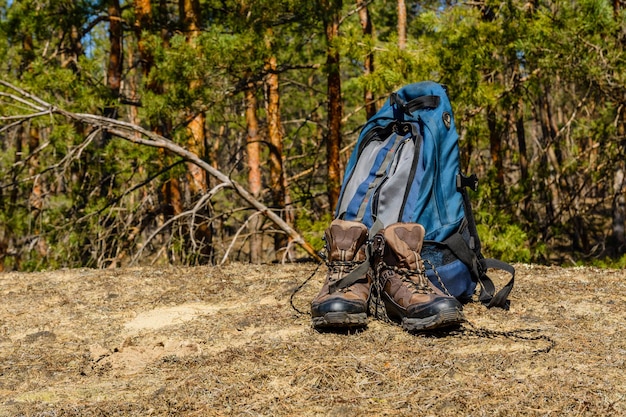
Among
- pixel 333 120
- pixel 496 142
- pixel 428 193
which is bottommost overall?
pixel 428 193

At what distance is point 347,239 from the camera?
2.86 metres

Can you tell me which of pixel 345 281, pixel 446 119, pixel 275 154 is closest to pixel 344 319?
pixel 345 281

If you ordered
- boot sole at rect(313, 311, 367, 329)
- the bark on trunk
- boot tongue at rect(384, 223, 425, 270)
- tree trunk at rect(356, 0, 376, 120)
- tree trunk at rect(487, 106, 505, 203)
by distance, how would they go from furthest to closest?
the bark on trunk, tree trunk at rect(487, 106, 505, 203), tree trunk at rect(356, 0, 376, 120), boot tongue at rect(384, 223, 425, 270), boot sole at rect(313, 311, 367, 329)

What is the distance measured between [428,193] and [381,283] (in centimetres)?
49

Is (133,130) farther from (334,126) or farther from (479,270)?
(479,270)

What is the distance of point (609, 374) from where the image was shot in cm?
204

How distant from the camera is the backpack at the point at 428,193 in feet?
9.72

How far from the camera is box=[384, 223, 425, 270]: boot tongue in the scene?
275cm

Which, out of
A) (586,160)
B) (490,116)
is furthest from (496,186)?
(586,160)

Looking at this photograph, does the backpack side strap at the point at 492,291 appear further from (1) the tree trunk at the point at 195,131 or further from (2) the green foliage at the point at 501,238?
(1) the tree trunk at the point at 195,131

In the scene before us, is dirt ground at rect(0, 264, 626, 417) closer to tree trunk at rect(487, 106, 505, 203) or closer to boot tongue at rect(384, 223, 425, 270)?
boot tongue at rect(384, 223, 425, 270)

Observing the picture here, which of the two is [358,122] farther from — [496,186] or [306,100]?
[496,186]

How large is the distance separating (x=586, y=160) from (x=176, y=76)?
5.16m

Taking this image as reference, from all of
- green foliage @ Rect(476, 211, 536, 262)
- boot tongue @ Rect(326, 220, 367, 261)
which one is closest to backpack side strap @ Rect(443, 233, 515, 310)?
boot tongue @ Rect(326, 220, 367, 261)
